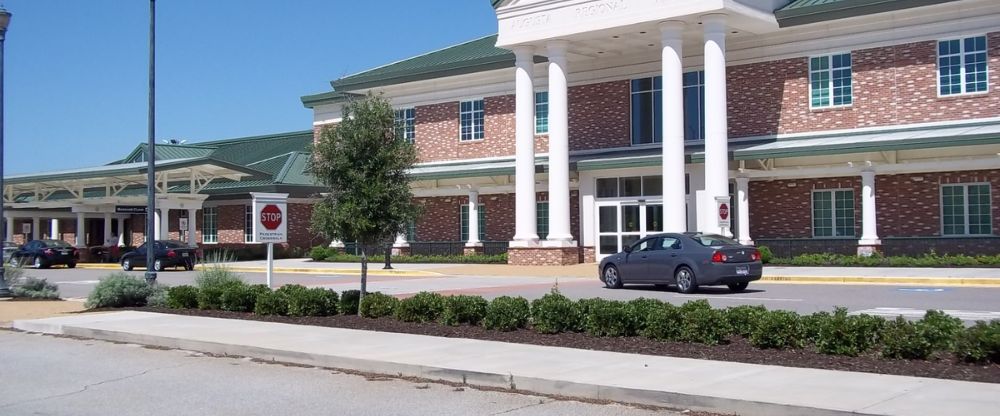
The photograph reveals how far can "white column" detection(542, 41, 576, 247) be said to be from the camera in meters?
34.5

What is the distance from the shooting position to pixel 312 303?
1683 cm

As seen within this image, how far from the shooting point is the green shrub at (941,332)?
10377 mm

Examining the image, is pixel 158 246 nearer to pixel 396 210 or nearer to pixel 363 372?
pixel 396 210

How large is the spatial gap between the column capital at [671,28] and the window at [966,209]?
9.41 meters

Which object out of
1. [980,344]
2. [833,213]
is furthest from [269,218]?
[833,213]

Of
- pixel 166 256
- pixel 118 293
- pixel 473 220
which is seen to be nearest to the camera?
pixel 118 293

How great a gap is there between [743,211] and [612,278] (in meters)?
10.4

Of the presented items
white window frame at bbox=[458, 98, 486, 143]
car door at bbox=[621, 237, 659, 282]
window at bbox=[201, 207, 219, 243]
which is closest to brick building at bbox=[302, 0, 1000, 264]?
white window frame at bbox=[458, 98, 486, 143]

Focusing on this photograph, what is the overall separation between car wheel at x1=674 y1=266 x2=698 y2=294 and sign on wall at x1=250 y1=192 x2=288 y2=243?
872cm

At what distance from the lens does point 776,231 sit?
3269 centimetres

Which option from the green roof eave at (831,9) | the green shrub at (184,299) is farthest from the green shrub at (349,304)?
the green roof eave at (831,9)

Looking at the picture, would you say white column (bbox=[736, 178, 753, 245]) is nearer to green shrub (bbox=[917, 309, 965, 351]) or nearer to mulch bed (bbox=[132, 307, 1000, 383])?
mulch bed (bbox=[132, 307, 1000, 383])

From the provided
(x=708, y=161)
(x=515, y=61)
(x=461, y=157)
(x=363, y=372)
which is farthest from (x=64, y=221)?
(x=363, y=372)

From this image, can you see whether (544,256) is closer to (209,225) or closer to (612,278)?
(612,278)
